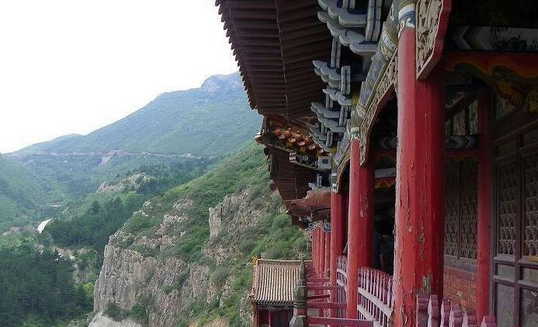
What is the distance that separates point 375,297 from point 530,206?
4.50ft

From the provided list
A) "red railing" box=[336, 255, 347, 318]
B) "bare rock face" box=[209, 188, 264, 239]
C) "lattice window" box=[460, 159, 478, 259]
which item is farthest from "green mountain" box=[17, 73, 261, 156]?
"lattice window" box=[460, 159, 478, 259]

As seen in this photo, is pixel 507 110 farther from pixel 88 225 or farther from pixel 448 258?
pixel 88 225

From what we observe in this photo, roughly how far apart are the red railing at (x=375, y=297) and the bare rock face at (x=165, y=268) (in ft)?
116

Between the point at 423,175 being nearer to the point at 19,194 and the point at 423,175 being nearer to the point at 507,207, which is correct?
the point at 507,207

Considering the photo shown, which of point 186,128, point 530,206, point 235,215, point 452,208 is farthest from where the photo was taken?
point 186,128

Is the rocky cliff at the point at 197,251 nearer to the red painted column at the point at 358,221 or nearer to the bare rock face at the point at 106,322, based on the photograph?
the bare rock face at the point at 106,322

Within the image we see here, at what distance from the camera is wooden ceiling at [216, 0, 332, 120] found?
5.08 meters

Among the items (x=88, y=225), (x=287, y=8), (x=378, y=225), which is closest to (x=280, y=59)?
(x=287, y=8)

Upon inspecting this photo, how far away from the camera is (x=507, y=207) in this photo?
564 centimetres

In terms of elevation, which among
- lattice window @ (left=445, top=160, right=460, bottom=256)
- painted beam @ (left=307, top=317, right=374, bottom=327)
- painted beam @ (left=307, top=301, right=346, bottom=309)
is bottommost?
painted beam @ (left=307, top=301, right=346, bottom=309)

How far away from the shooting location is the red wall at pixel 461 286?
6696mm

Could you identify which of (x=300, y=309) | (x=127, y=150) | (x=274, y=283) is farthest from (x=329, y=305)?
(x=127, y=150)

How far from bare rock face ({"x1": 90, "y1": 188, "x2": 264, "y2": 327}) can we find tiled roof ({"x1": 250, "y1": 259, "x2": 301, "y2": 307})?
1889 cm

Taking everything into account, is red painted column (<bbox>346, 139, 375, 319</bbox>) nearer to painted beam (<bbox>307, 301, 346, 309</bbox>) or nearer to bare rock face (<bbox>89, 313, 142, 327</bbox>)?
painted beam (<bbox>307, 301, 346, 309</bbox>)
